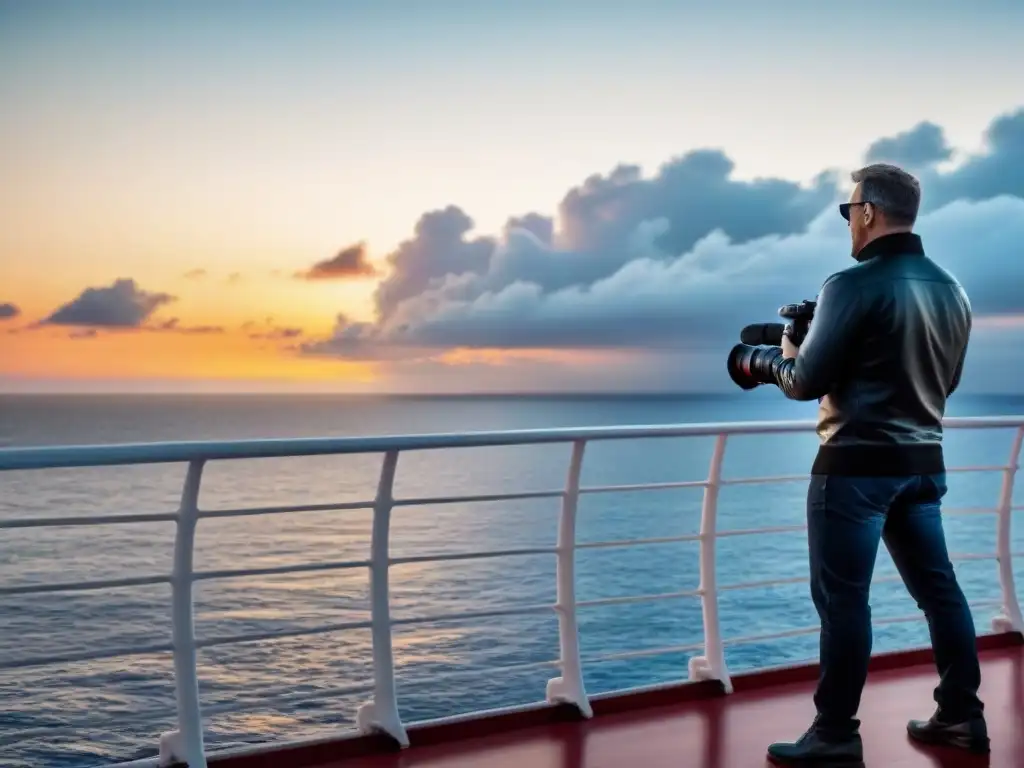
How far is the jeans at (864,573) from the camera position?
8.97 ft

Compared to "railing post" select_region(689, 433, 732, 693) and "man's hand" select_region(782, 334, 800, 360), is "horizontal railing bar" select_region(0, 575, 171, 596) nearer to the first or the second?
"man's hand" select_region(782, 334, 800, 360)

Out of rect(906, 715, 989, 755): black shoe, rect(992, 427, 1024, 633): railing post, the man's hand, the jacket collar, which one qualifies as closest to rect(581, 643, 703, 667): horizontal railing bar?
rect(906, 715, 989, 755): black shoe

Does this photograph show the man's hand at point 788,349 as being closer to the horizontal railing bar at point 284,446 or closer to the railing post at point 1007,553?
the horizontal railing bar at point 284,446

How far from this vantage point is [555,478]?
2699 inches

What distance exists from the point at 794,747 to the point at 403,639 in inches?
1009

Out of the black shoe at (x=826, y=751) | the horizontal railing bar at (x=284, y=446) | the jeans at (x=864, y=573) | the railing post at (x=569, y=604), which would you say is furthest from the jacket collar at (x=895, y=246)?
the black shoe at (x=826, y=751)

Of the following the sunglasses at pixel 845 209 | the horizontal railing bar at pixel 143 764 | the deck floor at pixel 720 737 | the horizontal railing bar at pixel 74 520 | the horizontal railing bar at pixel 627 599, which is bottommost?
the deck floor at pixel 720 737

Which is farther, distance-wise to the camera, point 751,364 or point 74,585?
point 751,364

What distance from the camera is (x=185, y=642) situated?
2766 millimetres

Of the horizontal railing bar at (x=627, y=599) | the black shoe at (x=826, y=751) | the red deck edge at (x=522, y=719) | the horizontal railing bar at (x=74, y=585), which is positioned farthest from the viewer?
the horizontal railing bar at (x=627, y=599)

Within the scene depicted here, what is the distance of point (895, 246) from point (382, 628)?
4.97 ft

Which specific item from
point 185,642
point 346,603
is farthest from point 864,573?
point 346,603

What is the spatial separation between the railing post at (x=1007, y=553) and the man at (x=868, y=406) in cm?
147

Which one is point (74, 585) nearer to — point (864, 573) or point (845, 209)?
point (864, 573)
